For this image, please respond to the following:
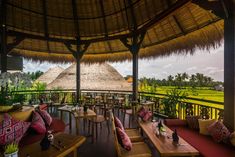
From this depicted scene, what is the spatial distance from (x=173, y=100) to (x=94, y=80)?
29.7 ft

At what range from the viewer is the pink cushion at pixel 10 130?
104 inches

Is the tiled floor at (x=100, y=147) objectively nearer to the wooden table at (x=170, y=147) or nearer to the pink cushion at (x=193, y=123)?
the wooden table at (x=170, y=147)

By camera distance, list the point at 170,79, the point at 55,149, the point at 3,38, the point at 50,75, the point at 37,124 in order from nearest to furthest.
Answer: the point at 55,149 → the point at 37,124 → the point at 3,38 → the point at 170,79 → the point at 50,75

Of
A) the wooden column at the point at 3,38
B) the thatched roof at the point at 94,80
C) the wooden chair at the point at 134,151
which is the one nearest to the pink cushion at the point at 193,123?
the wooden chair at the point at 134,151

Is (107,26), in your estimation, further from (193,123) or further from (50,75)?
(50,75)

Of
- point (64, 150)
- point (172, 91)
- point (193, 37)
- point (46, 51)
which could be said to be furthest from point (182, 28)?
point (46, 51)

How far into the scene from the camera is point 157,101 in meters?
7.31

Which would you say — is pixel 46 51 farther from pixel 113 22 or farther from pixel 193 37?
pixel 193 37

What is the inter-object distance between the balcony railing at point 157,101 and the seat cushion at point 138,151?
2.44 m

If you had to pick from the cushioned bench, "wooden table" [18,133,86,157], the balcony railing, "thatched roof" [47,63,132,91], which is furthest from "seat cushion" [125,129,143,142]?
"thatched roof" [47,63,132,91]

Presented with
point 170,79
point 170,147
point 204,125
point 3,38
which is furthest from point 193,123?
point 3,38

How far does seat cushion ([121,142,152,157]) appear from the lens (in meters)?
2.71

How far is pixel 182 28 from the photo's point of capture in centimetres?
600

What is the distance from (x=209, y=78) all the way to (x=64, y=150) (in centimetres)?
810
